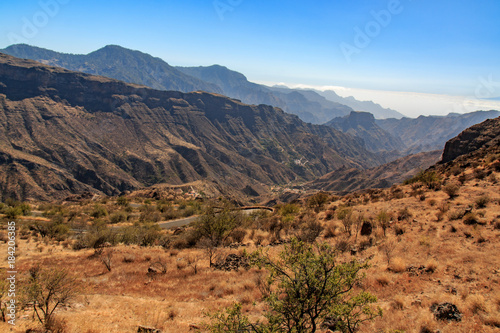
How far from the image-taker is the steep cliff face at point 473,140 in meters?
47.9

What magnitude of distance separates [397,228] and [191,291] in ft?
46.4

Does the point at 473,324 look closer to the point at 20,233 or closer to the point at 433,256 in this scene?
the point at 433,256

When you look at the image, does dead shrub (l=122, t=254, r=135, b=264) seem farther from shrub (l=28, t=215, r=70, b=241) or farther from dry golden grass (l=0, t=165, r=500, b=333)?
shrub (l=28, t=215, r=70, b=241)

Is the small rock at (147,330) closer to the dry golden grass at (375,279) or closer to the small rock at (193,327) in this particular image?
the dry golden grass at (375,279)

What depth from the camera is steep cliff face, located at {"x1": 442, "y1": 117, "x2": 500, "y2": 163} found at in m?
47.9

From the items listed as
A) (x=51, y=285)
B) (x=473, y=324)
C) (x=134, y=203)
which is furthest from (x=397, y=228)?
(x=134, y=203)

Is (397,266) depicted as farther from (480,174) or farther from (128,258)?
(480,174)

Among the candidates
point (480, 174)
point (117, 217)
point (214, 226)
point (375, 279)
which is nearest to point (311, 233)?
point (375, 279)

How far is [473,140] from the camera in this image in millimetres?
49906

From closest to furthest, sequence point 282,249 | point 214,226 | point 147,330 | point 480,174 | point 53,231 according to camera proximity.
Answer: point 147,330
point 282,249
point 214,226
point 480,174
point 53,231

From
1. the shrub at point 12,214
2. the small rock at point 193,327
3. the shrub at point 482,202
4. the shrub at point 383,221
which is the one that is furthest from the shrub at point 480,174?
the shrub at point 12,214

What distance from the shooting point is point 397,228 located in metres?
17.2

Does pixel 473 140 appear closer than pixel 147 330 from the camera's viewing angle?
No

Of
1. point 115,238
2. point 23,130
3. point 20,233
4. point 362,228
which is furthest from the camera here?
point 23,130
